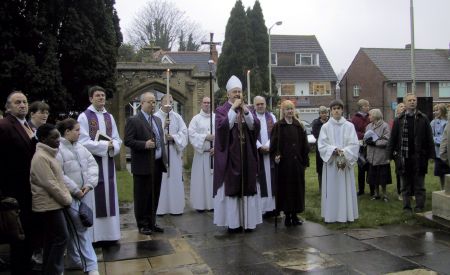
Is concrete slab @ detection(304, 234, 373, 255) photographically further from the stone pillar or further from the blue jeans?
the blue jeans

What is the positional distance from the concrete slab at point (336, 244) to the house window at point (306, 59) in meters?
40.2

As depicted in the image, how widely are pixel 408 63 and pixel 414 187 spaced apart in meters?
39.0

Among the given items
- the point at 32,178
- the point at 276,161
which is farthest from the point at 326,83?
the point at 32,178

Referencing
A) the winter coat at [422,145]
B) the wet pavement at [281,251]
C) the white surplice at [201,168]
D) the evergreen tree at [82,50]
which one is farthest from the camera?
the evergreen tree at [82,50]

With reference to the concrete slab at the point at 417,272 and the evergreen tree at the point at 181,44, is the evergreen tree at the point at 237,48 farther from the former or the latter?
the concrete slab at the point at 417,272

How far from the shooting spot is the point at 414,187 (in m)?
7.91

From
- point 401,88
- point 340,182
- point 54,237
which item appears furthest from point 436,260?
point 401,88

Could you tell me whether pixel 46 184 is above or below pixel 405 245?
above

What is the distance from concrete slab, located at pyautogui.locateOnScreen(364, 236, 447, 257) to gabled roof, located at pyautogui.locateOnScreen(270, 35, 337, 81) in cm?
3829

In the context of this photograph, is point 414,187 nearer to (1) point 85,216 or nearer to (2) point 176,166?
(2) point 176,166

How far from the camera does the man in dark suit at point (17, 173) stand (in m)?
4.77

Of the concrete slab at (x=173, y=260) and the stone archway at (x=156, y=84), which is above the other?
the stone archway at (x=156, y=84)

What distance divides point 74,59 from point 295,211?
273 inches

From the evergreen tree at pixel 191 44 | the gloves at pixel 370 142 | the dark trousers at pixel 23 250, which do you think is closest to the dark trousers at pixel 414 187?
the gloves at pixel 370 142
